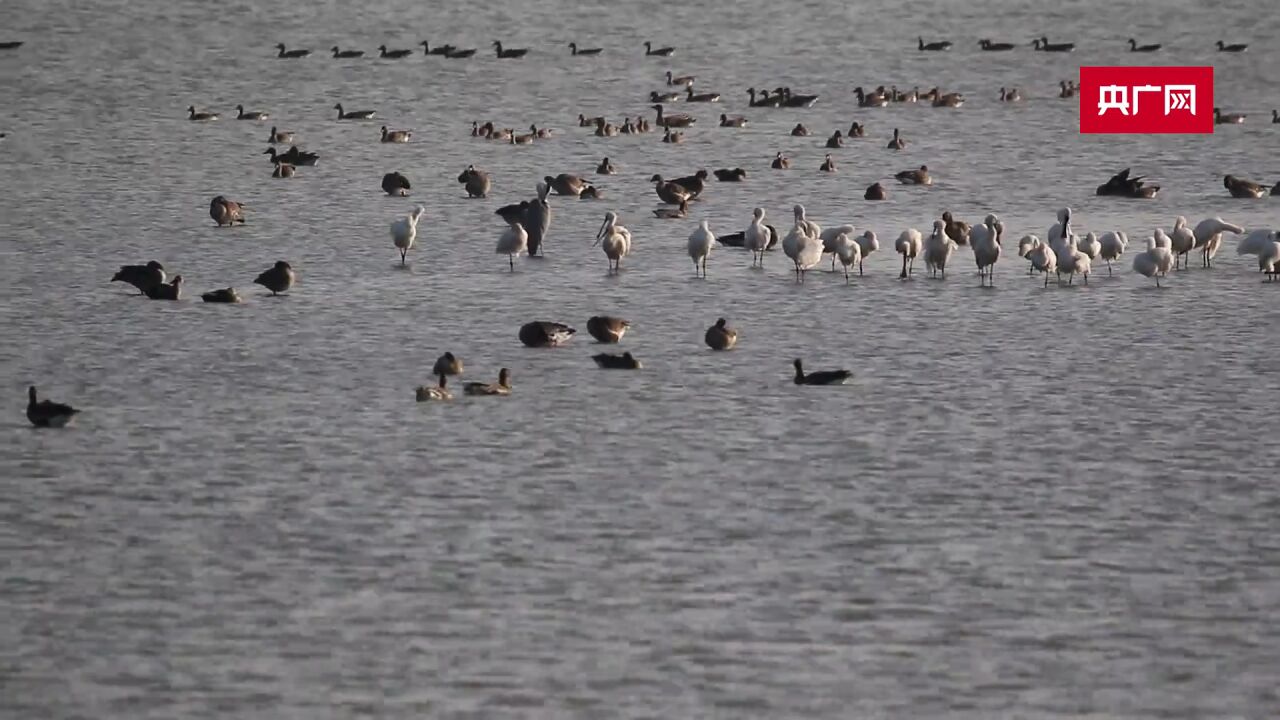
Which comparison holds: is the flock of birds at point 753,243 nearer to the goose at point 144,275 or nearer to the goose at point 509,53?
the goose at point 144,275

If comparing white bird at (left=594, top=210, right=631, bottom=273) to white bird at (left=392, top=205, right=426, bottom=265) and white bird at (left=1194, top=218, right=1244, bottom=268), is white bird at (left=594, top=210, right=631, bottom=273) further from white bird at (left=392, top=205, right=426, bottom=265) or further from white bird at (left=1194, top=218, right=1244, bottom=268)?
white bird at (left=1194, top=218, right=1244, bottom=268)

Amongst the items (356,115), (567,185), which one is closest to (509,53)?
(356,115)

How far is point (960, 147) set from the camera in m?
55.2

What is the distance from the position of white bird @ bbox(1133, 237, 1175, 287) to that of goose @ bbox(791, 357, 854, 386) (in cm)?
979

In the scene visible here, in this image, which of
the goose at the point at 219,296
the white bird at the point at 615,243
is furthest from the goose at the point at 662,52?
the goose at the point at 219,296

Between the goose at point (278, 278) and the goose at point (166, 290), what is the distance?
116 centimetres

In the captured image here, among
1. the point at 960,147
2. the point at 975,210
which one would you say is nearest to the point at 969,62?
the point at 960,147

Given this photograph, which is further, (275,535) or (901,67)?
(901,67)

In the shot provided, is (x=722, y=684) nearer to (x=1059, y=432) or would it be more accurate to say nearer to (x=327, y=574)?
(x=327, y=574)

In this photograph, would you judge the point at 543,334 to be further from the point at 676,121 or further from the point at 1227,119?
the point at 1227,119

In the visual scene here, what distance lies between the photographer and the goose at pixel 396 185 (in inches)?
1750

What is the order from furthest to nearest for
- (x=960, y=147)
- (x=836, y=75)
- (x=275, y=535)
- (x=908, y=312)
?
1. (x=836, y=75)
2. (x=960, y=147)
3. (x=908, y=312)
4. (x=275, y=535)

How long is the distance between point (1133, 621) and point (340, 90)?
2476 inches

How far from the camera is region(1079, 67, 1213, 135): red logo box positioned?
61.8 metres
